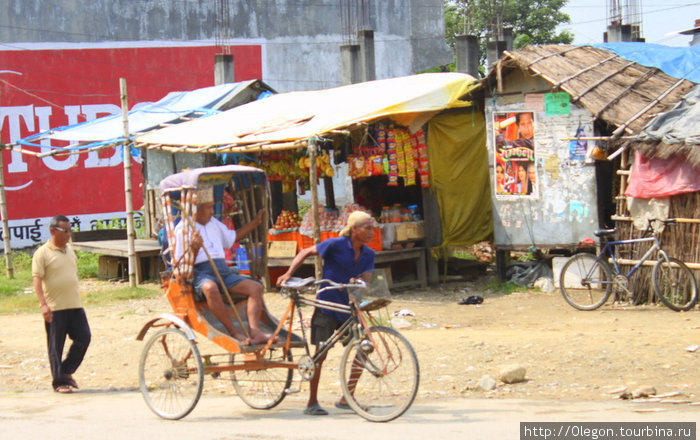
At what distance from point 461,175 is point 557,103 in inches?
84.6

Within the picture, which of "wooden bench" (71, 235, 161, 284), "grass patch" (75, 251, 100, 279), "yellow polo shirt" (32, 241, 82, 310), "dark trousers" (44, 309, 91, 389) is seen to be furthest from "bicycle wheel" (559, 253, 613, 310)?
"grass patch" (75, 251, 100, 279)

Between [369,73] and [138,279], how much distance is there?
1049 centimetres

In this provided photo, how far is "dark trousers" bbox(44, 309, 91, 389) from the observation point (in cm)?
900

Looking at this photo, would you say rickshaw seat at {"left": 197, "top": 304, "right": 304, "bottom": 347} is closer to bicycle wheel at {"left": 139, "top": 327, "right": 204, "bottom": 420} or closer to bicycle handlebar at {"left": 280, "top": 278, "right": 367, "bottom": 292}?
bicycle wheel at {"left": 139, "top": 327, "right": 204, "bottom": 420}

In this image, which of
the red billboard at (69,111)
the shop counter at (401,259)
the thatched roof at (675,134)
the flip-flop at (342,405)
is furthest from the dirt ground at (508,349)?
the red billboard at (69,111)

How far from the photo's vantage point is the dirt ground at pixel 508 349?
8484 mm

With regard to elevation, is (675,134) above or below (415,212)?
above

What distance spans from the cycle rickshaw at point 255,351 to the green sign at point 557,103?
6973 millimetres

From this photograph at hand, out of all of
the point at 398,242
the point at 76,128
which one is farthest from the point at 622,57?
the point at 76,128

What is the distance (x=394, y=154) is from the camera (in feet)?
49.9

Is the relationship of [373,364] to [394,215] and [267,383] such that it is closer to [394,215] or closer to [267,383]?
[267,383]

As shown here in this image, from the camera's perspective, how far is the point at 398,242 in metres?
15.3

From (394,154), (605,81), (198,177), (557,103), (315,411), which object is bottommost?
(315,411)

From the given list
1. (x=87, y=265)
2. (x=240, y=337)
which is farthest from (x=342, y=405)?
(x=87, y=265)
